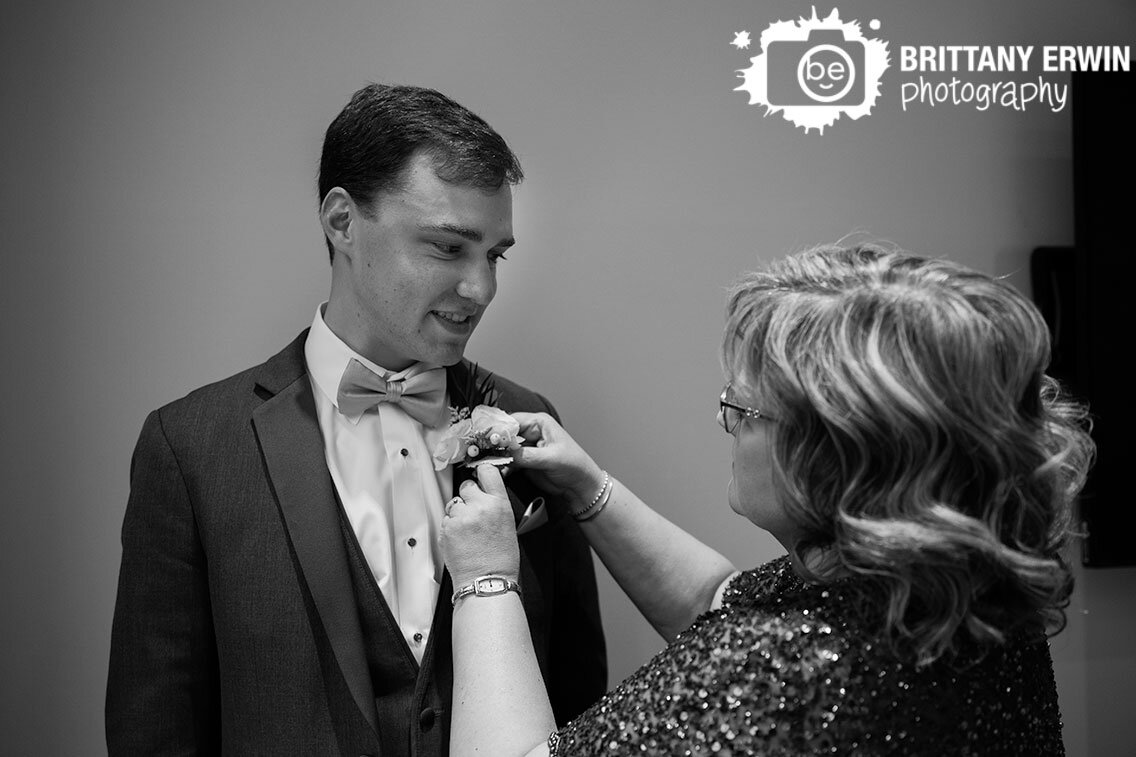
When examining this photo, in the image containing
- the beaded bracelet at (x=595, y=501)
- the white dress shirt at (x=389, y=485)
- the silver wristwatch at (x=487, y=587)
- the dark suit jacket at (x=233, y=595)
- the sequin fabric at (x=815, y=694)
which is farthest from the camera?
the beaded bracelet at (x=595, y=501)

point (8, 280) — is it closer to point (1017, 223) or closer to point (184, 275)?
point (184, 275)

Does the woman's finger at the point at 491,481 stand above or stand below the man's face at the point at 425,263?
below

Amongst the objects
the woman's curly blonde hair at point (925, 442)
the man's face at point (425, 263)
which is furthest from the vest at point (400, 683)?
the woman's curly blonde hair at point (925, 442)

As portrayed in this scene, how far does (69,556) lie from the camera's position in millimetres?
2148

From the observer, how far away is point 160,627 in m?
1.64

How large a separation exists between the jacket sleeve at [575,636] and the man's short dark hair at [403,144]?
744 millimetres

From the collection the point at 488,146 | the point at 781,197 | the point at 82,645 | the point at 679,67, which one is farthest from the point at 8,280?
the point at 781,197

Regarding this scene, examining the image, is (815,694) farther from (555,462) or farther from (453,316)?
(453,316)

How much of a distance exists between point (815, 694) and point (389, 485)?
2.98 ft

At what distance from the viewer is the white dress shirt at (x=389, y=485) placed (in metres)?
1.71

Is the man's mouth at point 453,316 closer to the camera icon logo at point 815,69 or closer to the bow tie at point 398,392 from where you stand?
the bow tie at point 398,392

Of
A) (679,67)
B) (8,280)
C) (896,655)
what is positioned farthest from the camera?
(679,67)

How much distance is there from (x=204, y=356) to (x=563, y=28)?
1130 mm
